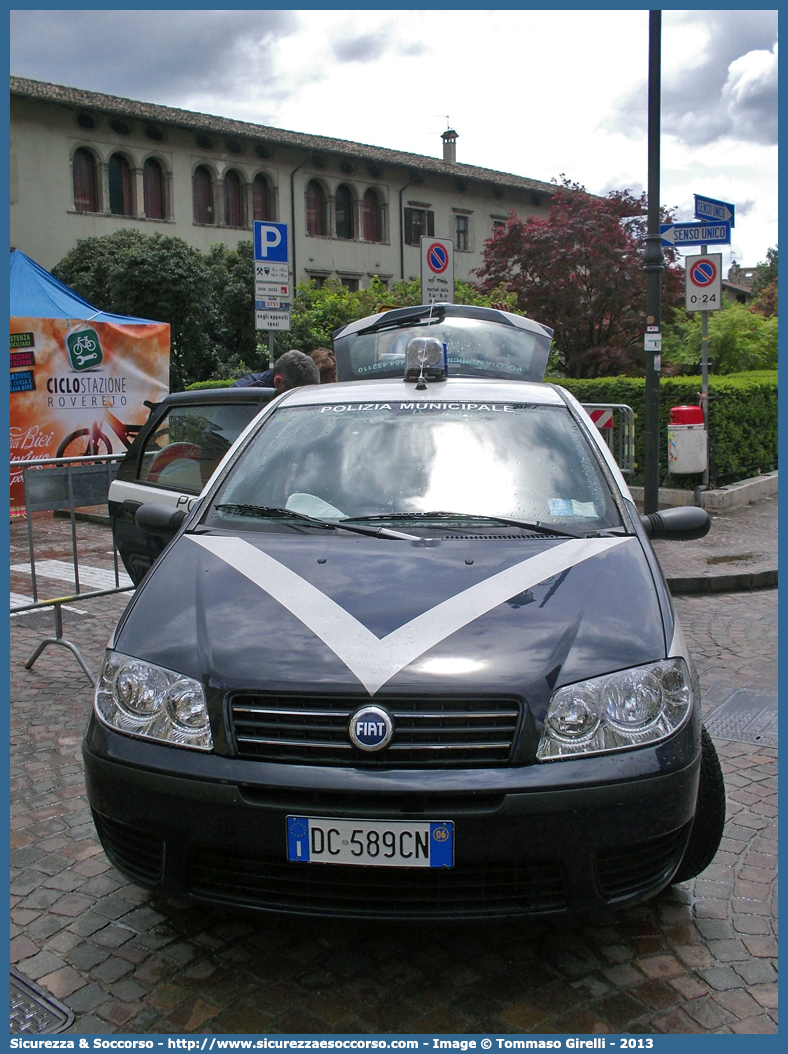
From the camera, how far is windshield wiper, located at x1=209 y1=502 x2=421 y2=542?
133 inches

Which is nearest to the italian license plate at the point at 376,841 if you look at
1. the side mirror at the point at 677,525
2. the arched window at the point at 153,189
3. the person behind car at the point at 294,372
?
the side mirror at the point at 677,525

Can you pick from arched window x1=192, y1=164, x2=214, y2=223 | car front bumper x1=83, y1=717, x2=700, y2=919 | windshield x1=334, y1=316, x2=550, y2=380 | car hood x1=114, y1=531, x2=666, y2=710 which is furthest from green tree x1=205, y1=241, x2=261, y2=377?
car front bumper x1=83, y1=717, x2=700, y2=919

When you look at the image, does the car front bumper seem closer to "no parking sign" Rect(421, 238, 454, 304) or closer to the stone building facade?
"no parking sign" Rect(421, 238, 454, 304)

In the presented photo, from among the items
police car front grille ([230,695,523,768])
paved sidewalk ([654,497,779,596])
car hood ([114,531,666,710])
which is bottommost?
paved sidewalk ([654,497,779,596])

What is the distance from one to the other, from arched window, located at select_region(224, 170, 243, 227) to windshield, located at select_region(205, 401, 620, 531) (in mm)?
37992

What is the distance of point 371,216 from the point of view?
4475 cm

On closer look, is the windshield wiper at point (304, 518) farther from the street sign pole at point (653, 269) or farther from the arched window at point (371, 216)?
the arched window at point (371, 216)

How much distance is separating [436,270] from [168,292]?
21.5 m

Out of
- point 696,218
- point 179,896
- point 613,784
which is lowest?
point 179,896

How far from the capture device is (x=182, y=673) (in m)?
2.77

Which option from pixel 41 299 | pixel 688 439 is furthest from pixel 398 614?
pixel 41 299

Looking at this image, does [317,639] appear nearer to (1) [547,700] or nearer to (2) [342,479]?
(1) [547,700]
